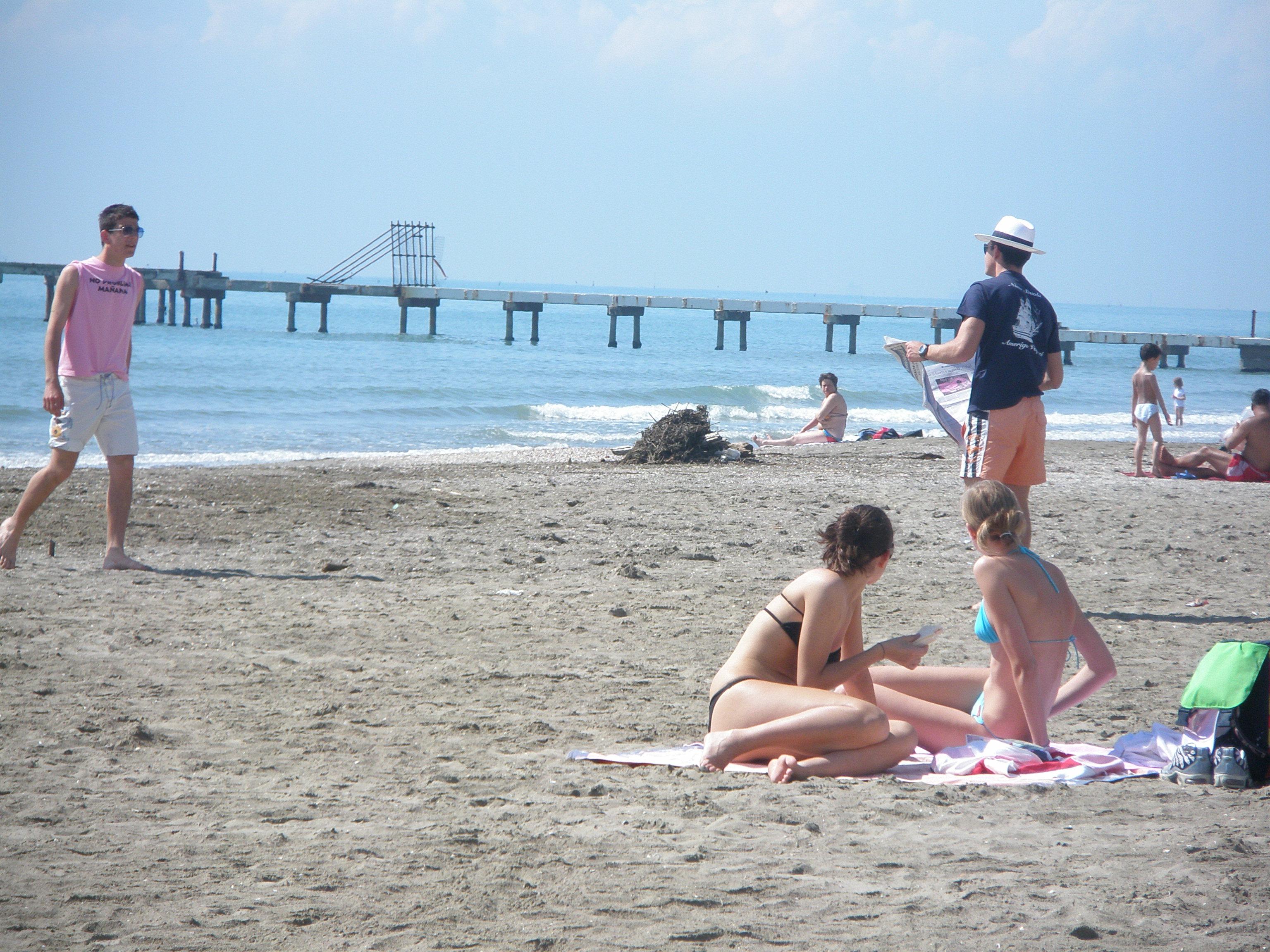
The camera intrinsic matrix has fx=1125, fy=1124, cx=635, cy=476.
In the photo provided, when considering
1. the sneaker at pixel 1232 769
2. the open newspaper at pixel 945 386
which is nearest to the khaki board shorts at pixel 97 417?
the open newspaper at pixel 945 386

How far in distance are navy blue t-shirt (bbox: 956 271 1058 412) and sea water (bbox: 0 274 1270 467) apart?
1009 cm

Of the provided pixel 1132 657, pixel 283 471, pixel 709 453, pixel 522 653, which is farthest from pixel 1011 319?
pixel 283 471

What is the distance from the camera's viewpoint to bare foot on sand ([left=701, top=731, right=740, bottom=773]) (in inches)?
130

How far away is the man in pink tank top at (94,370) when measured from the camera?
543cm

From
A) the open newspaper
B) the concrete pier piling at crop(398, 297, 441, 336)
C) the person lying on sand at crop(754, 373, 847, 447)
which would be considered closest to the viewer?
the open newspaper

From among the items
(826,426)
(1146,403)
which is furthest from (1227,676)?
(826,426)

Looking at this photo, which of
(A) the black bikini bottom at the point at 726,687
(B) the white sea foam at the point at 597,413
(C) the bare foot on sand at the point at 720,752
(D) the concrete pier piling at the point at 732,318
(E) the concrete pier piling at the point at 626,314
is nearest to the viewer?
(C) the bare foot on sand at the point at 720,752

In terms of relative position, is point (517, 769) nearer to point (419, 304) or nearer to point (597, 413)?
point (597, 413)

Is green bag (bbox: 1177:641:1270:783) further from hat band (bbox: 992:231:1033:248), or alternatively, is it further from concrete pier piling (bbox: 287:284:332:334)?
concrete pier piling (bbox: 287:284:332:334)

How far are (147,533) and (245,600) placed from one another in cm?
203

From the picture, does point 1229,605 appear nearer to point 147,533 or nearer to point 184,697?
point 184,697

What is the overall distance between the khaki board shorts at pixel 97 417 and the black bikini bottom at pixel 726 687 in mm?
3447

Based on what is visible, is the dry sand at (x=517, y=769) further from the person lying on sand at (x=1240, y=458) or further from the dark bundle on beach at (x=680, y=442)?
the dark bundle on beach at (x=680, y=442)

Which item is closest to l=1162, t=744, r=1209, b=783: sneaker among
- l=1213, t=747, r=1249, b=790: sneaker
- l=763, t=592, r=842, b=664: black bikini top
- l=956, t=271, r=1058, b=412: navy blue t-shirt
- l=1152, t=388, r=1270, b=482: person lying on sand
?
l=1213, t=747, r=1249, b=790: sneaker
